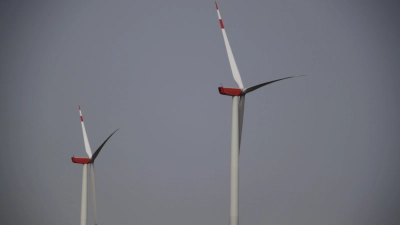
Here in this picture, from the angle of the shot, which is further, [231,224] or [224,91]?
[224,91]

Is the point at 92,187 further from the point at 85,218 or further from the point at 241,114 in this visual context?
the point at 241,114

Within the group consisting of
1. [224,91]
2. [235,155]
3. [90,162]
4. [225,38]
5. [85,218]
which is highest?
[225,38]

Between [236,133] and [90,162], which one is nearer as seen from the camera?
[236,133]

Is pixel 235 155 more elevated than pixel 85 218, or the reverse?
pixel 235 155

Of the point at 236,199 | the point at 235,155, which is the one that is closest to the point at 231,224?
the point at 236,199

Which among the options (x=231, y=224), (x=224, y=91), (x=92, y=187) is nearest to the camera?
(x=231, y=224)

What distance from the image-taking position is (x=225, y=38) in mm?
47781

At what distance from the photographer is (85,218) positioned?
2660 inches

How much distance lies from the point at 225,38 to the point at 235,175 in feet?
29.7

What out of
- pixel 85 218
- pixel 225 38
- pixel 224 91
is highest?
pixel 225 38

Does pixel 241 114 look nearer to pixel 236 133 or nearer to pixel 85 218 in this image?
pixel 236 133

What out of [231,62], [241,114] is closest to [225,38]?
[231,62]

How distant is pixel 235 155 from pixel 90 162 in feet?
83.6

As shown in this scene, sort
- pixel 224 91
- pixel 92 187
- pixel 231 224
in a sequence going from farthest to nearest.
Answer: pixel 92 187, pixel 224 91, pixel 231 224
